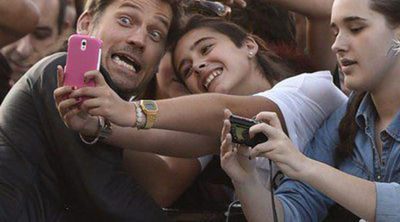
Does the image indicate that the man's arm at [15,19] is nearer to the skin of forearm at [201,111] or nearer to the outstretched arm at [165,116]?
the outstretched arm at [165,116]

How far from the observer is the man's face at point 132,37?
12.0ft

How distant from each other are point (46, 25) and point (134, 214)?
211 cm

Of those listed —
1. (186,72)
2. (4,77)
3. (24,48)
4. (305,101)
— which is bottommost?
(24,48)

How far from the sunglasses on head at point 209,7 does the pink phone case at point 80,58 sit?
3.99ft

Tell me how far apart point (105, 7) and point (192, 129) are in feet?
3.05

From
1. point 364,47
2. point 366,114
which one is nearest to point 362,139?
point 366,114

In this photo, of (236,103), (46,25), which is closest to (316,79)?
(236,103)

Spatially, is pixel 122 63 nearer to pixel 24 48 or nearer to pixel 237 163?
pixel 237 163

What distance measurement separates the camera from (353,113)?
10.5 ft

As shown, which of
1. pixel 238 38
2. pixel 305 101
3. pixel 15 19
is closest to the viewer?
pixel 305 101

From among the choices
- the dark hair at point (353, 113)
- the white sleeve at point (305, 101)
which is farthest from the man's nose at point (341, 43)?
the white sleeve at point (305, 101)

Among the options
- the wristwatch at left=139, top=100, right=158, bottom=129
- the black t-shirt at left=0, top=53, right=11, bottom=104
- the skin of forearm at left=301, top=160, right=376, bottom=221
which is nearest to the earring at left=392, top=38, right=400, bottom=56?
the skin of forearm at left=301, top=160, right=376, bottom=221

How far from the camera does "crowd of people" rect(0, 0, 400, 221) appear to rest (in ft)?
9.40

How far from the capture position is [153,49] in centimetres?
375
